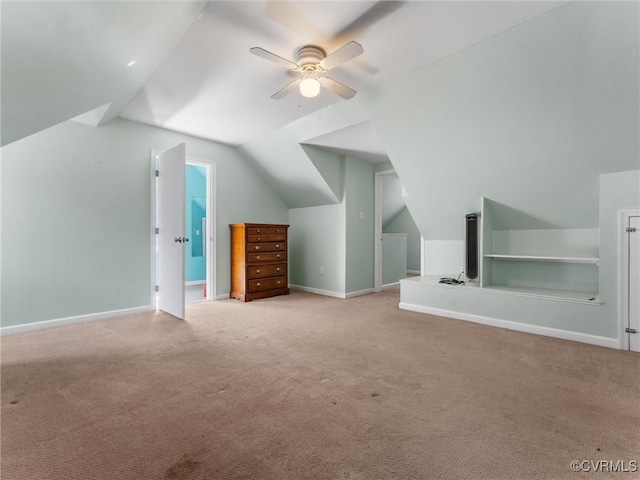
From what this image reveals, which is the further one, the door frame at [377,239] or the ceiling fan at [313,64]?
the door frame at [377,239]

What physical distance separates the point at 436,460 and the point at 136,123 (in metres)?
4.59

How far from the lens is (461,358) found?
8.05 ft

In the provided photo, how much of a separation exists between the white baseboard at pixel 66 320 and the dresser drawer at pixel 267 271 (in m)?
1.41

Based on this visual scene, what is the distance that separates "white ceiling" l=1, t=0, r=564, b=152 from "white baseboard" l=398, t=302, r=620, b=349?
2.69 metres

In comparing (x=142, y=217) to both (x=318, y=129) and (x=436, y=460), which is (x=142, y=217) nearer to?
(x=318, y=129)

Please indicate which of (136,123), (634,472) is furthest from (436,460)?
(136,123)

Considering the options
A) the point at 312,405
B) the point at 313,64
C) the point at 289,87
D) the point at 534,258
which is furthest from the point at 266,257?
the point at 534,258

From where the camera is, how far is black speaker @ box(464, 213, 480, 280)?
3.71 meters

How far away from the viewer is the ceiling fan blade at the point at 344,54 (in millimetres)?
2023

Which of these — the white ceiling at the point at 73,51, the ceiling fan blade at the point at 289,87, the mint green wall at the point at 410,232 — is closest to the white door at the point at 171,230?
the white ceiling at the point at 73,51

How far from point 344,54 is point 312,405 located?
89.9 inches

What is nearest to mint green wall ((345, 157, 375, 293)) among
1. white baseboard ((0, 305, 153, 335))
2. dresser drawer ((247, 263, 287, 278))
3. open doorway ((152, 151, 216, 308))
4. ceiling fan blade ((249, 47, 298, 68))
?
dresser drawer ((247, 263, 287, 278))

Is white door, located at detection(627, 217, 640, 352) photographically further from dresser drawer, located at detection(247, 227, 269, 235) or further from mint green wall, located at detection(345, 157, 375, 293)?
dresser drawer, located at detection(247, 227, 269, 235)

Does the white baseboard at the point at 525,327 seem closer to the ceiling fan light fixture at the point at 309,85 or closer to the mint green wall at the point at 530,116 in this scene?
the mint green wall at the point at 530,116
